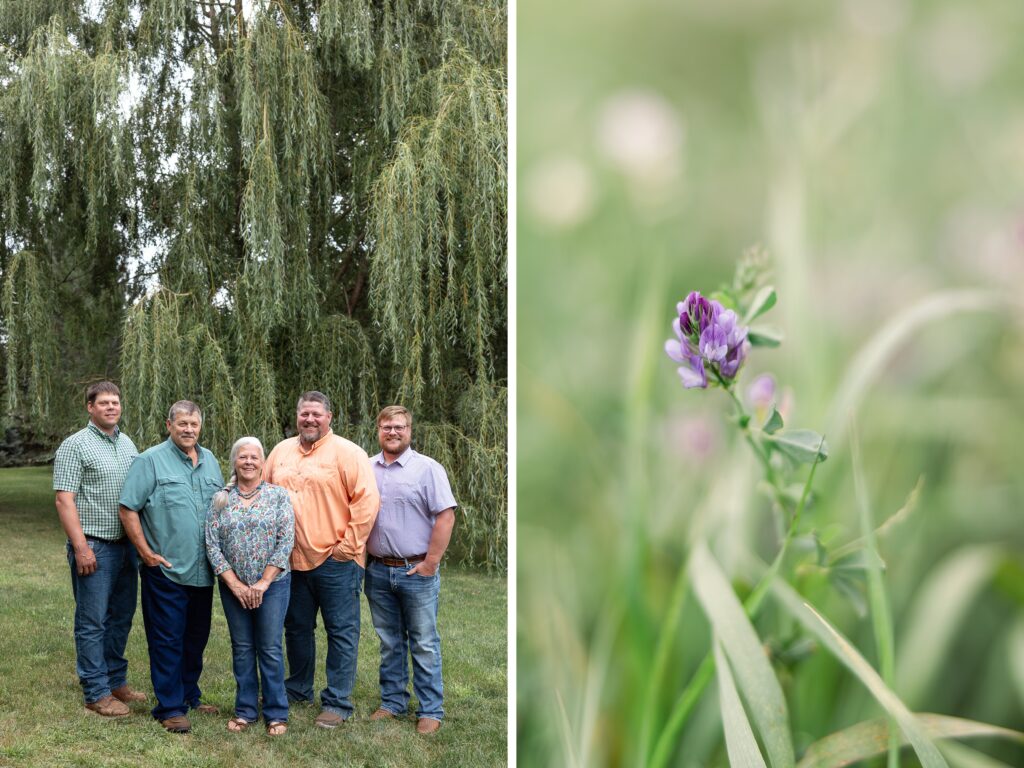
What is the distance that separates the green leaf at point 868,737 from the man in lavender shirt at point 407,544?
1.91 m

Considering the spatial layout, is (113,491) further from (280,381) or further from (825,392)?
(825,392)

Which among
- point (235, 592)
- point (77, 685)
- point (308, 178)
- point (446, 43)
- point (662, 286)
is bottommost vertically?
point (77, 685)

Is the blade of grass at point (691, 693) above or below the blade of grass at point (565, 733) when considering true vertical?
above

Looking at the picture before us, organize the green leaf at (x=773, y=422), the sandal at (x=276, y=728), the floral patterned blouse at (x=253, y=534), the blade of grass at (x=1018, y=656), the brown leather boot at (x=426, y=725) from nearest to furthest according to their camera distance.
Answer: the blade of grass at (x=1018, y=656)
the green leaf at (x=773, y=422)
the floral patterned blouse at (x=253, y=534)
the sandal at (x=276, y=728)
the brown leather boot at (x=426, y=725)

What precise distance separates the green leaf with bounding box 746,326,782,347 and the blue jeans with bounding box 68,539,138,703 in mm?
2491

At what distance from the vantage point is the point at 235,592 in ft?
9.16

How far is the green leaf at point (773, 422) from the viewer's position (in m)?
0.97

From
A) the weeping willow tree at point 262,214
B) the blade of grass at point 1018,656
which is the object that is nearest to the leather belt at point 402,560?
the weeping willow tree at point 262,214

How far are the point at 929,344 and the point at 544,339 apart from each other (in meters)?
0.42

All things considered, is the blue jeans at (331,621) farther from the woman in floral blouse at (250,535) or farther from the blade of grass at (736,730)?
the blade of grass at (736,730)

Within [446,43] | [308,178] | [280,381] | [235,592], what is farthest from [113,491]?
[446,43]

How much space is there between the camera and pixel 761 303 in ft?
3.21

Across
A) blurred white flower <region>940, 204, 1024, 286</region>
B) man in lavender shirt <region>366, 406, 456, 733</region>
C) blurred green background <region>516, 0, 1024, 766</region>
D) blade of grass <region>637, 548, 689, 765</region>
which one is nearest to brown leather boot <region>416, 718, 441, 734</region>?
man in lavender shirt <region>366, 406, 456, 733</region>

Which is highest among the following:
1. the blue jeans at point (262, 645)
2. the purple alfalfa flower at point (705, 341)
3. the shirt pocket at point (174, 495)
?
the purple alfalfa flower at point (705, 341)
